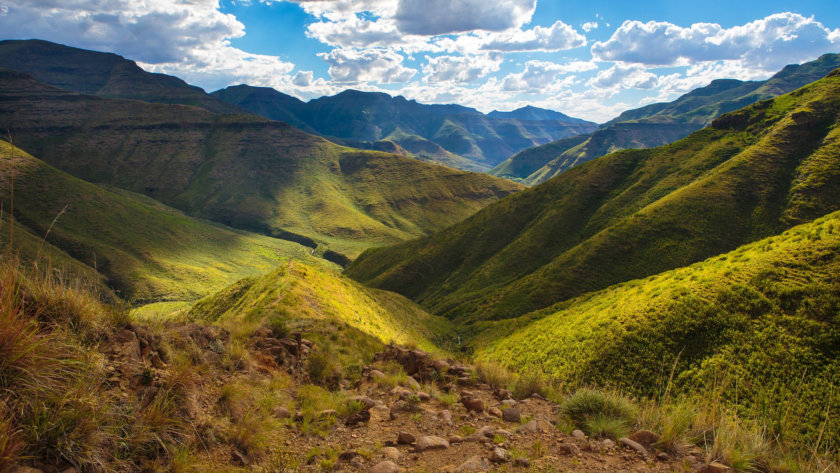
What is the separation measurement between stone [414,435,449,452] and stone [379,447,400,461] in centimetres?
43

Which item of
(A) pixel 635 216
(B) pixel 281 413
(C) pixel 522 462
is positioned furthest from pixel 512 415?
(A) pixel 635 216

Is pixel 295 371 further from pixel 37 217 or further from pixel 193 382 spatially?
pixel 37 217

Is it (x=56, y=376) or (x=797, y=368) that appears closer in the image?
(x=56, y=376)

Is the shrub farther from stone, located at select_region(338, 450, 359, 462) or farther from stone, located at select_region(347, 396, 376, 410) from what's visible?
stone, located at select_region(338, 450, 359, 462)

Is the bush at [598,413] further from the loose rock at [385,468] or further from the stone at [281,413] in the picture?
the stone at [281,413]

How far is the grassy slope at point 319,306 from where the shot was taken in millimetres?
30844

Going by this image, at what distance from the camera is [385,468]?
6.76m

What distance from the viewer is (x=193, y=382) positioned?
7.19 m

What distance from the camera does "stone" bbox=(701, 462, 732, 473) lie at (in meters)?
6.84

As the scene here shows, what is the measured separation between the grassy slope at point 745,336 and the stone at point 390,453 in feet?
25.3

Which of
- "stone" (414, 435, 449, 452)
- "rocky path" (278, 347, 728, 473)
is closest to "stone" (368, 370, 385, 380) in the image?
"rocky path" (278, 347, 728, 473)

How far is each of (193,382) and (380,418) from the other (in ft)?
13.1

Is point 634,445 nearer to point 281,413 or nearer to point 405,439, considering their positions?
point 405,439

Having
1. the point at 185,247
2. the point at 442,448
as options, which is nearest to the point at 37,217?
the point at 185,247
